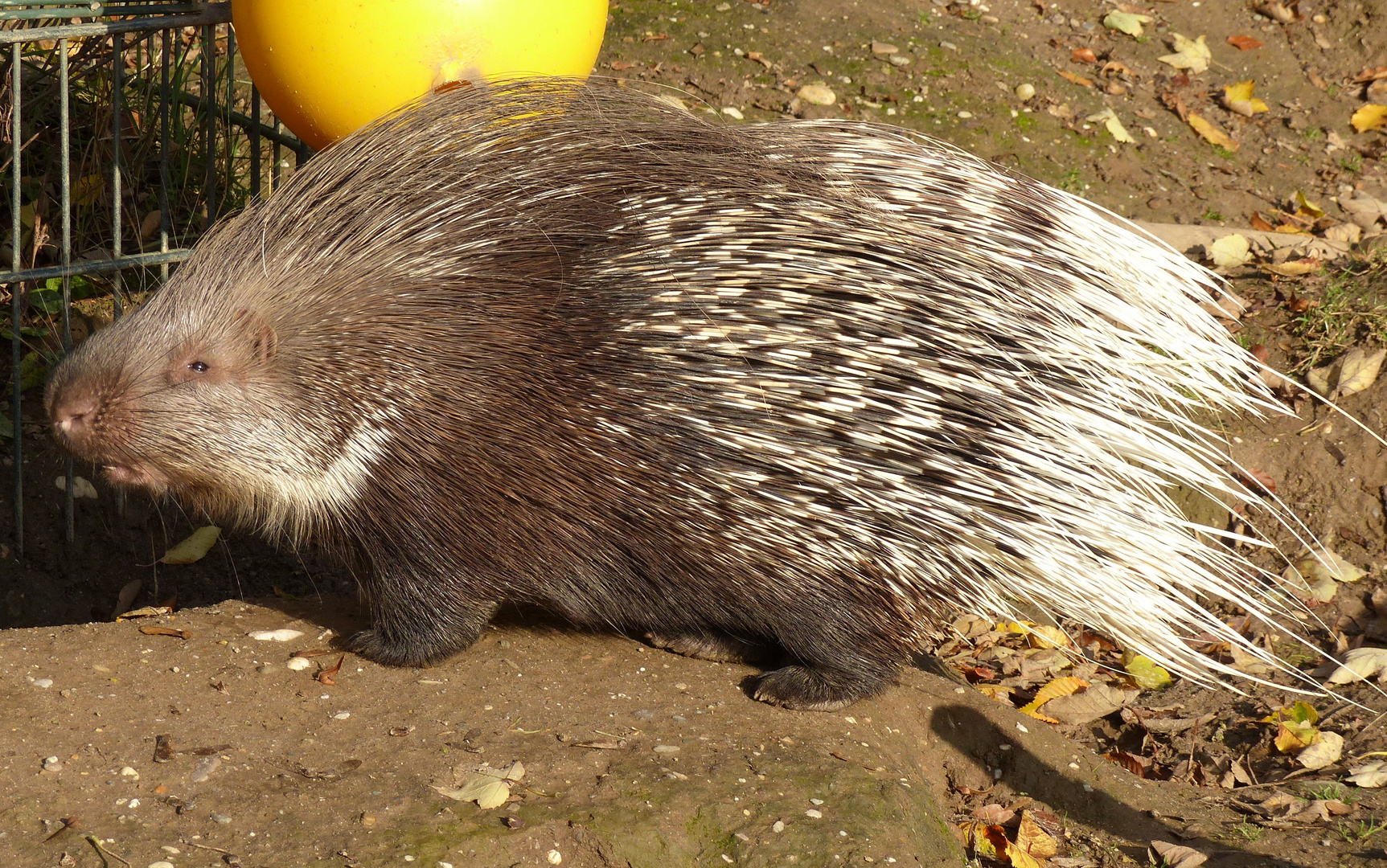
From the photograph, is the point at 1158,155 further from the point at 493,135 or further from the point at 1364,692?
the point at 493,135

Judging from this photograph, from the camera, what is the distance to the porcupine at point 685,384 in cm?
260

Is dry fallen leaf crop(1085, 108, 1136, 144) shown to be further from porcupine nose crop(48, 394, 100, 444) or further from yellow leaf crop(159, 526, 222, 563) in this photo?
porcupine nose crop(48, 394, 100, 444)

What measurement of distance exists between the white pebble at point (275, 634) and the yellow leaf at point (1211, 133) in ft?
16.8

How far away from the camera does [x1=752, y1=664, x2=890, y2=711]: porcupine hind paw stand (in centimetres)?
288

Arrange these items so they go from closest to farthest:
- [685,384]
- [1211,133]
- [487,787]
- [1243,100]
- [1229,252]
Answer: [487,787] → [685,384] → [1229,252] → [1211,133] → [1243,100]

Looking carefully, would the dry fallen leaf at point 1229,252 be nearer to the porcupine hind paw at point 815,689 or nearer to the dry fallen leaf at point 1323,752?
the dry fallen leaf at point 1323,752

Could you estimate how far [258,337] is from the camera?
9.00 feet

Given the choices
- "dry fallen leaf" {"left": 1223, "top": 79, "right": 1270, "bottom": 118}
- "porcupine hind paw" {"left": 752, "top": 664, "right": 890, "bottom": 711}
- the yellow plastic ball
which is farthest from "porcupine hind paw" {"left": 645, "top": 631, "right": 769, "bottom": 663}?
"dry fallen leaf" {"left": 1223, "top": 79, "right": 1270, "bottom": 118}

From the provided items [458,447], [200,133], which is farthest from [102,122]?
[458,447]

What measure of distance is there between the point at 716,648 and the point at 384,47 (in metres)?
1.69

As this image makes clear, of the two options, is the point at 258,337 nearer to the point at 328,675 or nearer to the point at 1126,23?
the point at 328,675

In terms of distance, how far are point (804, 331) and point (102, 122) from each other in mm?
3262

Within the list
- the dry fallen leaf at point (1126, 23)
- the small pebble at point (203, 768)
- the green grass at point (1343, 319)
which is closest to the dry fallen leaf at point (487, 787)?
the small pebble at point (203, 768)

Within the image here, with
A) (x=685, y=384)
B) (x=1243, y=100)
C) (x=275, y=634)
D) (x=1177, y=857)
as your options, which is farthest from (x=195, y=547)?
(x=1243, y=100)
